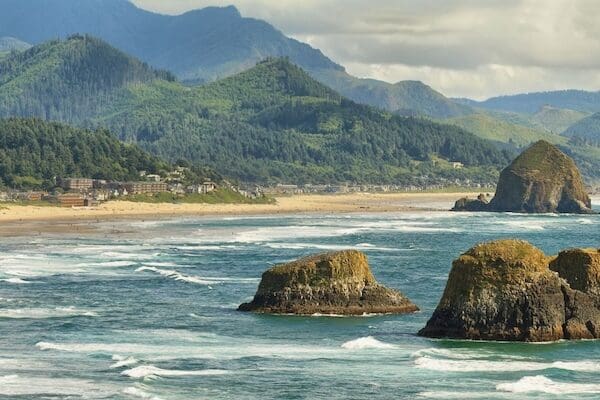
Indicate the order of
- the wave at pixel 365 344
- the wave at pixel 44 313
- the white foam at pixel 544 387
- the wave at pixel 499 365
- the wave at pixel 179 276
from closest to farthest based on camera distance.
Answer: the white foam at pixel 544 387, the wave at pixel 499 365, the wave at pixel 365 344, the wave at pixel 44 313, the wave at pixel 179 276

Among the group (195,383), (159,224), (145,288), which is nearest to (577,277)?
(195,383)

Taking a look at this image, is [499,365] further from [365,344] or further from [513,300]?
[365,344]

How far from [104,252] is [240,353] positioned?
6328 cm

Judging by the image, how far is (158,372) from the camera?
5141cm

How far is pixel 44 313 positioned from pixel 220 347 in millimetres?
16468

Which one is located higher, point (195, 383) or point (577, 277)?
point (577, 277)

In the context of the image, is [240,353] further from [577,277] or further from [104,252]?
[104,252]

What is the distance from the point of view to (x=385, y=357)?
5497 cm

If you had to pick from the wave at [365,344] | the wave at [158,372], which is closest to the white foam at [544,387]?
the wave at [365,344]

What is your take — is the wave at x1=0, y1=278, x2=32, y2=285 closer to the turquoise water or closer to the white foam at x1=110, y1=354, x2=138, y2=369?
the turquoise water

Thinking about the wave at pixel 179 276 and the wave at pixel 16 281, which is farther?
the wave at pixel 179 276

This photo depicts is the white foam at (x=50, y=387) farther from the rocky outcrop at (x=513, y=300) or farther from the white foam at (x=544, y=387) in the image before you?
the rocky outcrop at (x=513, y=300)

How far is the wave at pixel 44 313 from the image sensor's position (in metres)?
68.9

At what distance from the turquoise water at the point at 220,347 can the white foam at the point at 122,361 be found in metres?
0.09
